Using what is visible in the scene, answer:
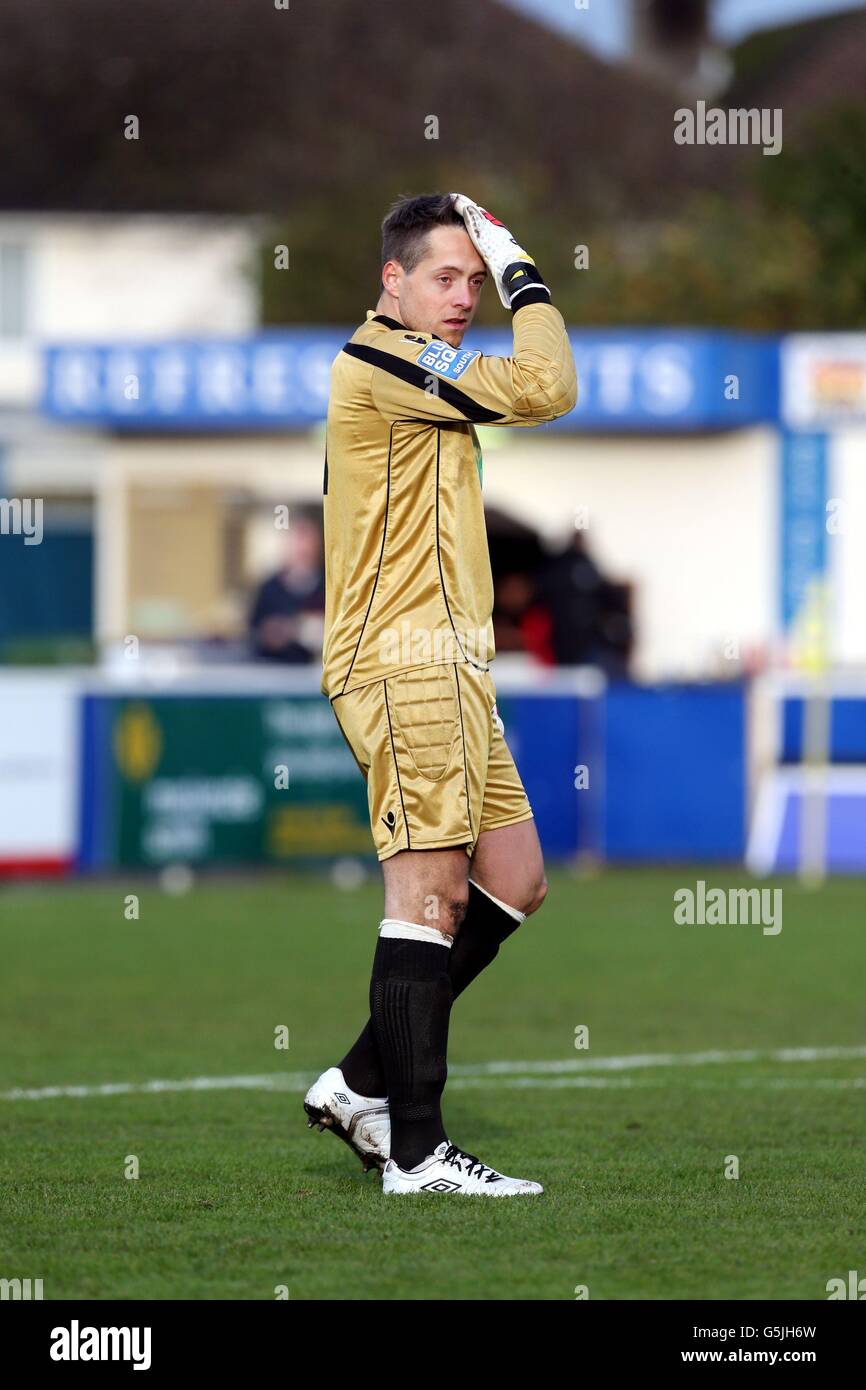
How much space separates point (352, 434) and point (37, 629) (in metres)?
41.9

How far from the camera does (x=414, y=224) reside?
19.2 ft

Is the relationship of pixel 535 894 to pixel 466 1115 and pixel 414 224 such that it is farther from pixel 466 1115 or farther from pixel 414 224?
pixel 414 224

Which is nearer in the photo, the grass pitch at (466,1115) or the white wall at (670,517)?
the grass pitch at (466,1115)

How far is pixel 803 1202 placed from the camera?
5.68m

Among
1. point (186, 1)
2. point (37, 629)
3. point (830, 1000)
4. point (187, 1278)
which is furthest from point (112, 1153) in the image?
point (186, 1)

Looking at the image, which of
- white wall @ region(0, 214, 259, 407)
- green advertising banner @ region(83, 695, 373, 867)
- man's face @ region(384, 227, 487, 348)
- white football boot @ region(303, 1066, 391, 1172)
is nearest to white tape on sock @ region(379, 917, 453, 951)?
white football boot @ region(303, 1066, 391, 1172)

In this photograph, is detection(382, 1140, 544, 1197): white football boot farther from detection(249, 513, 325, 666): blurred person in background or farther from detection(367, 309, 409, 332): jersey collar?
detection(249, 513, 325, 666): blurred person in background

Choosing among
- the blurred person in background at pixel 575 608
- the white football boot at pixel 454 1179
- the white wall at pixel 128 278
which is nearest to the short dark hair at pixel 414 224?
the white football boot at pixel 454 1179

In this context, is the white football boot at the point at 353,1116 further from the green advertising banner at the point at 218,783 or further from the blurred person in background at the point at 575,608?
the blurred person in background at the point at 575,608

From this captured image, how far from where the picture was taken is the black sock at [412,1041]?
5719mm

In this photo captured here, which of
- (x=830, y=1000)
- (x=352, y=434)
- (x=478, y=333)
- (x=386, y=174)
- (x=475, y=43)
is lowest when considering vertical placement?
(x=830, y=1000)

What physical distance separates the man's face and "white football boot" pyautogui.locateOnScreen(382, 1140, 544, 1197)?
194 cm

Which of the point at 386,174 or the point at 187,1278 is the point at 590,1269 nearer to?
the point at 187,1278

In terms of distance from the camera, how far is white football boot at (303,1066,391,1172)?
596 cm
